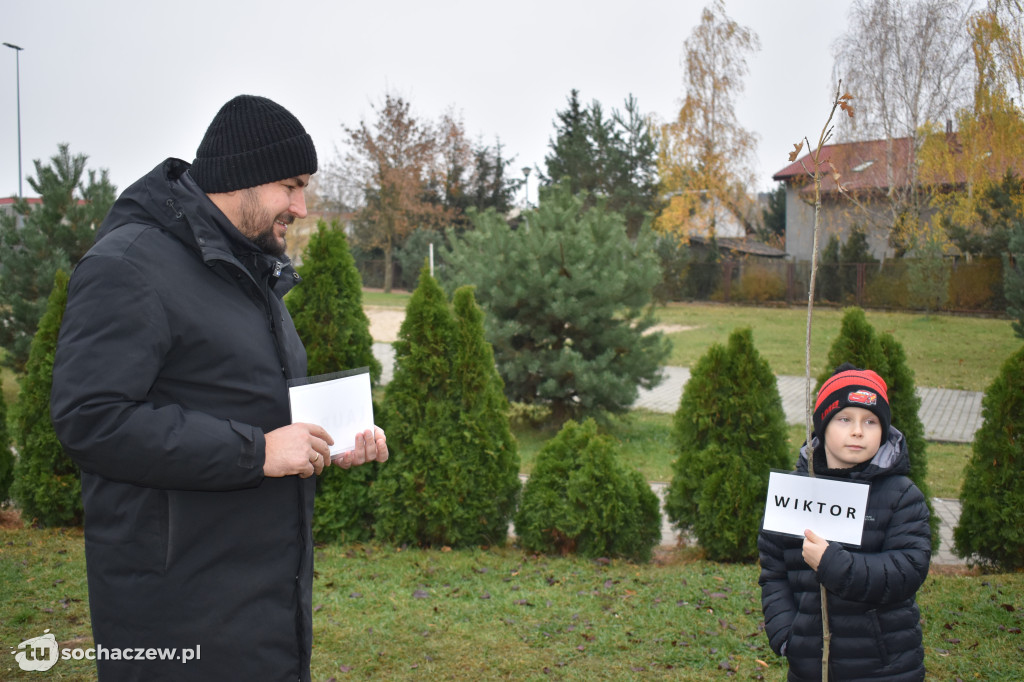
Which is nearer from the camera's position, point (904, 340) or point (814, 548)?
point (814, 548)

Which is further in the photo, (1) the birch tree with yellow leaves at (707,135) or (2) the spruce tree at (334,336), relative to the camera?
(1) the birch tree with yellow leaves at (707,135)

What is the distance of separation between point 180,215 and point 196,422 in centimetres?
53

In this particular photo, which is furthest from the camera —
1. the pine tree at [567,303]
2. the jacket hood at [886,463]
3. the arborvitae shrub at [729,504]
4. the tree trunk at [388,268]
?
the tree trunk at [388,268]

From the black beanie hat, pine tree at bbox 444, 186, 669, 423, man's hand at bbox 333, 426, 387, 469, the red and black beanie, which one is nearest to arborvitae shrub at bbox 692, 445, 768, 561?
the red and black beanie

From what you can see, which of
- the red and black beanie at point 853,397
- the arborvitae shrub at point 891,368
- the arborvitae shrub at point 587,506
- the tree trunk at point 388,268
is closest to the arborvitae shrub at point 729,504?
the arborvitae shrub at point 587,506

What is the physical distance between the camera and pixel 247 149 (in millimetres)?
1927

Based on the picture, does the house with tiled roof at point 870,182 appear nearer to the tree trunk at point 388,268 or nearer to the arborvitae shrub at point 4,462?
the arborvitae shrub at point 4,462

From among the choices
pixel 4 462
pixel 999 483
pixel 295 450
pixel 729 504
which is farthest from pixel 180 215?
pixel 4 462

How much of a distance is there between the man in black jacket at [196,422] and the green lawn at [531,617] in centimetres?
200

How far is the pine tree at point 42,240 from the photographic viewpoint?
12086 millimetres

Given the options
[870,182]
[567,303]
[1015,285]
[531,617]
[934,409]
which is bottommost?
[531,617]

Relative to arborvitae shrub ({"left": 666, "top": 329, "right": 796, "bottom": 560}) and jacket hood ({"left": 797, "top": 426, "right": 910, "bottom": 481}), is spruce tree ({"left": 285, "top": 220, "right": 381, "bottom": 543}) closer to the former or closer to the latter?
arborvitae shrub ({"left": 666, "top": 329, "right": 796, "bottom": 560})

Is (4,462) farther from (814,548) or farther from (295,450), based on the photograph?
(814,548)

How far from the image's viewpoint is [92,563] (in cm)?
175
